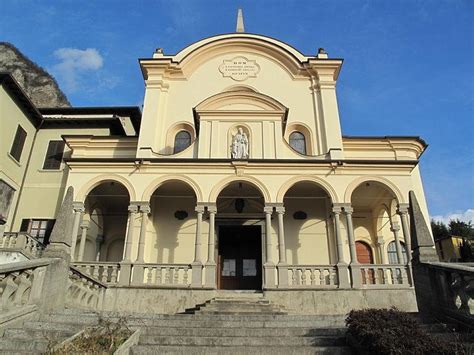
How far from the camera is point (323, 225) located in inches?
665

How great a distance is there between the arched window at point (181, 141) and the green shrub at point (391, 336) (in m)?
14.2

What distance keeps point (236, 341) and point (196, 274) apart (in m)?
7.55

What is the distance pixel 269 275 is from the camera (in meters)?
13.3

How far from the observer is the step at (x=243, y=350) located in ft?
18.0

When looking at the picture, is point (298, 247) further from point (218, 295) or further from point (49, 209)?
point (49, 209)

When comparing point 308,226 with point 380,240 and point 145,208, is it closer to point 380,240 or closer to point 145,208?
point 380,240

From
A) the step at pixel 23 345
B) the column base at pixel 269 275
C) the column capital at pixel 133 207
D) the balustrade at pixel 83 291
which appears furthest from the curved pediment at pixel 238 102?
the step at pixel 23 345

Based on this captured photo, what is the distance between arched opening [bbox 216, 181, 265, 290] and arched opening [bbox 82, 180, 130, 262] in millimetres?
5046

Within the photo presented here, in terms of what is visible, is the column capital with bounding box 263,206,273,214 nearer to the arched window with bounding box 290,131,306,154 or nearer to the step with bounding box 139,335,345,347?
the arched window with bounding box 290,131,306,154

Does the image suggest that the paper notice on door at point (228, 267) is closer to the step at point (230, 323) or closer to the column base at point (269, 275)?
the column base at point (269, 275)

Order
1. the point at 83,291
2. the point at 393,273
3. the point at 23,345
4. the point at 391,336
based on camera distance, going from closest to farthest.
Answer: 1. the point at 391,336
2. the point at 23,345
3. the point at 83,291
4. the point at 393,273

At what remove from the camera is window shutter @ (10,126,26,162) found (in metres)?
Answer: 17.2

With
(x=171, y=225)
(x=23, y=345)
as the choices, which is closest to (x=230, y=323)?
(x=23, y=345)

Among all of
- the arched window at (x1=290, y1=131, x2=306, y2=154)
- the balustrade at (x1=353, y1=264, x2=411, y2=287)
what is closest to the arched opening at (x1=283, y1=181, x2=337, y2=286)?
the balustrade at (x1=353, y1=264, x2=411, y2=287)
